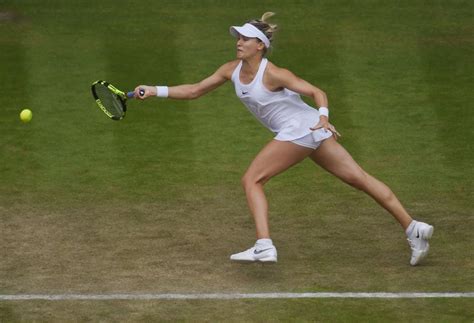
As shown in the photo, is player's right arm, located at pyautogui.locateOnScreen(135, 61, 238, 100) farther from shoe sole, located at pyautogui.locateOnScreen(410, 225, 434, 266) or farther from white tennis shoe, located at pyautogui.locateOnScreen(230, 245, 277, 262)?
shoe sole, located at pyautogui.locateOnScreen(410, 225, 434, 266)

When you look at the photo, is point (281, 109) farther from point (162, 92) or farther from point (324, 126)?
Answer: point (162, 92)

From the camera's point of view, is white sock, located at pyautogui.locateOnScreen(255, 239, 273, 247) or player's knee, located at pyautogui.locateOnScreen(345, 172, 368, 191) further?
player's knee, located at pyautogui.locateOnScreen(345, 172, 368, 191)

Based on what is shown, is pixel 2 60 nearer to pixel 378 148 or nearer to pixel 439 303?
pixel 378 148

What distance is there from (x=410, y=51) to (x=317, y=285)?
8.41m

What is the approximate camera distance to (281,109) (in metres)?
12.2

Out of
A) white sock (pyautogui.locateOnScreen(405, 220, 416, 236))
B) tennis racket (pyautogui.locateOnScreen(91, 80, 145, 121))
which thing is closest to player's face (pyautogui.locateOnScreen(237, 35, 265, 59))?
Answer: tennis racket (pyautogui.locateOnScreen(91, 80, 145, 121))

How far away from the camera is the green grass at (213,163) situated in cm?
1184

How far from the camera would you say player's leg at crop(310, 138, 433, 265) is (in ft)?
40.1

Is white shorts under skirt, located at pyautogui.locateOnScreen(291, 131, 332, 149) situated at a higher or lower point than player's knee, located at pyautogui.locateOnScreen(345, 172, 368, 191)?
higher

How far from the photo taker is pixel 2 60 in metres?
19.2

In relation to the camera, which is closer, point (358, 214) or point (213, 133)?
point (358, 214)

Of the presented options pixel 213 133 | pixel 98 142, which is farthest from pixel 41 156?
pixel 213 133

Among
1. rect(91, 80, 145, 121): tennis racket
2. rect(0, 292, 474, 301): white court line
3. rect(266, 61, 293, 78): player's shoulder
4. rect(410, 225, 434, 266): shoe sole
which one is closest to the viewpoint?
rect(0, 292, 474, 301): white court line

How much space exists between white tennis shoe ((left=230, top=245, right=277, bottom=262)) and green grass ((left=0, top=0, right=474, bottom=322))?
0.51 ft
